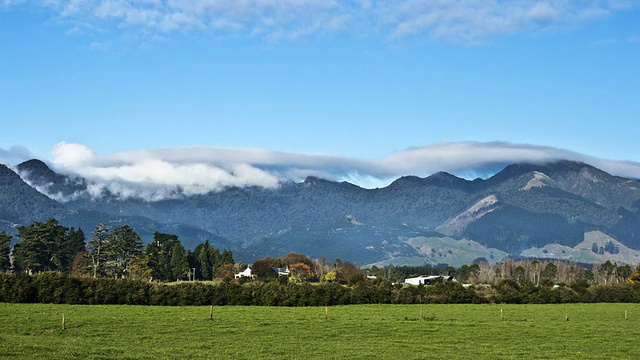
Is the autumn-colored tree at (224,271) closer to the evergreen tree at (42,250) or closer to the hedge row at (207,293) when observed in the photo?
the evergreen tree at (42,250)

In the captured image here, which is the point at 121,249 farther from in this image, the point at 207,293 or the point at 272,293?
the point at 272,293

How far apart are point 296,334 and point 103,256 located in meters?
107

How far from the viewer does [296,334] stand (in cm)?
5953

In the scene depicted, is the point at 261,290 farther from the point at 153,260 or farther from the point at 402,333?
the point at 153,260

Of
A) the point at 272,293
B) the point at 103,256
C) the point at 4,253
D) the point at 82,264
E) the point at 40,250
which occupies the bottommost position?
the point at 272,293

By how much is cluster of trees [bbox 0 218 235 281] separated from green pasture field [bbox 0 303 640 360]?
200ft

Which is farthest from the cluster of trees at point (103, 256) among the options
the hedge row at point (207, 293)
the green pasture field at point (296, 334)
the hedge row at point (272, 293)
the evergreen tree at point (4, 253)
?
the green pasture field at point (296, 334)

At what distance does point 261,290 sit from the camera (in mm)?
97000

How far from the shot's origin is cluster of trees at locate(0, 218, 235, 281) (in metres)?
142

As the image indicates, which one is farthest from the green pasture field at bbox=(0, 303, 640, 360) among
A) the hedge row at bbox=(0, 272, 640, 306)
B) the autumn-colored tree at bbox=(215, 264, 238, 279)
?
the autumn-colored tree at bbox=(215, 264, 238, 279)

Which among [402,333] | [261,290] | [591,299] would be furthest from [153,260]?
[402,333]

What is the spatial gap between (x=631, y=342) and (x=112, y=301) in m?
58.5


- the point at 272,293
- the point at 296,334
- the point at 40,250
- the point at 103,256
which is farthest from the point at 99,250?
the point at 296,334

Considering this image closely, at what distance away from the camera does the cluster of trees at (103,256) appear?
142 metres
